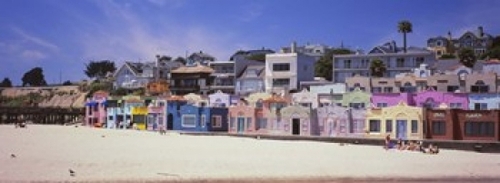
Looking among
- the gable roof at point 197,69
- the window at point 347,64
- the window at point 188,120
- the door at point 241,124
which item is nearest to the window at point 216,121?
the window at point 188,120

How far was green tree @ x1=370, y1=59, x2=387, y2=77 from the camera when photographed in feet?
269

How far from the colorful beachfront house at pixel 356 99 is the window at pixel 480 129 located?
37.2 ft

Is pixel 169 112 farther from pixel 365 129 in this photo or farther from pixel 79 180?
pixel 79 180

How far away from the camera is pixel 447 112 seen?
5247cm

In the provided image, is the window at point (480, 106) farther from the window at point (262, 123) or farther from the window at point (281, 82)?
the window at point (281, 82)

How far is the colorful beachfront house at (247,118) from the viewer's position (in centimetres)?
6412

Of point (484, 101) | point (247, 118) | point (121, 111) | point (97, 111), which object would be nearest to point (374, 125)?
point (484, 101)

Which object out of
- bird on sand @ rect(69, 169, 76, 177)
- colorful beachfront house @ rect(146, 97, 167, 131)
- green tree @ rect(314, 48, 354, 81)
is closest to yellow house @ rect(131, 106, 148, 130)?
colorful beachfront house @ rect(146, 97, 167, 131)

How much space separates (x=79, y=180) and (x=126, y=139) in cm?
2893

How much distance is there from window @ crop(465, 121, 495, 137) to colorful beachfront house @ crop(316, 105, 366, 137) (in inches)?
379

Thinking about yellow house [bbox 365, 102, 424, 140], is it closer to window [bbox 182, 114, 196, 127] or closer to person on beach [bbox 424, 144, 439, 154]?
person on beach [bbox 424, 144, 439, 154]

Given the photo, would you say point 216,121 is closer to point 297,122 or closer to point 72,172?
point 297,122

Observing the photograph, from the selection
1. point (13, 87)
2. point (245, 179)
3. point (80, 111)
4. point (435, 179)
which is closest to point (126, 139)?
point (245, 179)

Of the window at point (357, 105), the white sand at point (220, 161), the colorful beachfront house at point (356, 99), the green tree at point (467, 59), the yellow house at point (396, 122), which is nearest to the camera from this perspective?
the white sand at point (220, 161)
